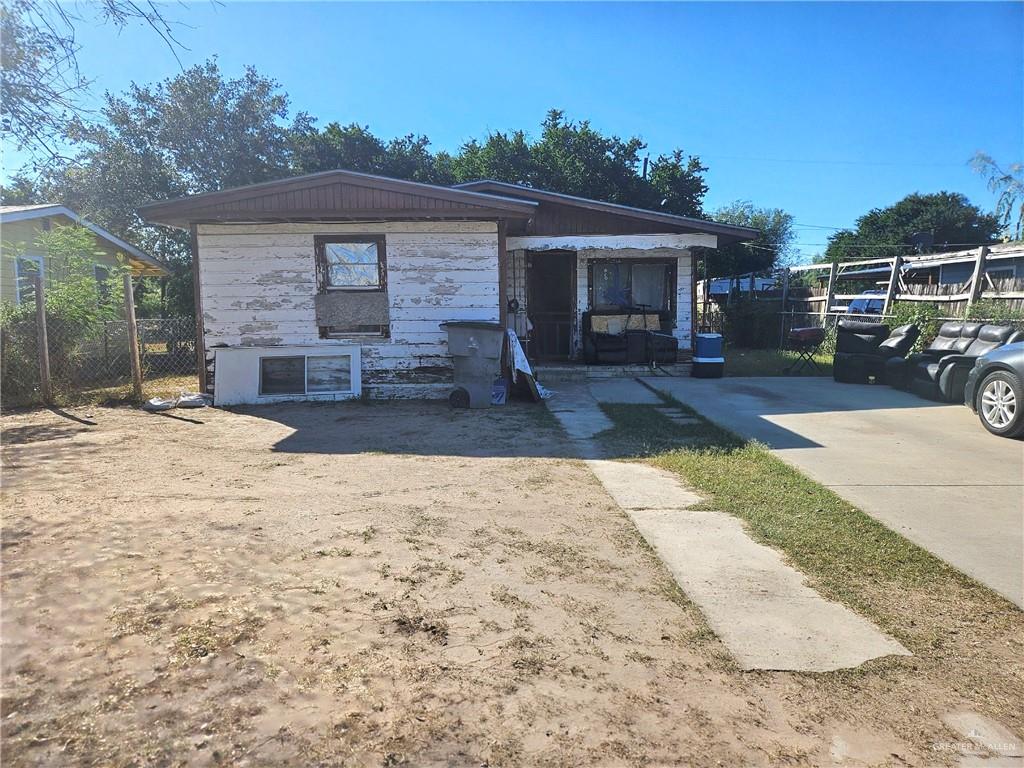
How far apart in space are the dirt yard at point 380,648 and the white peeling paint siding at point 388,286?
483cm

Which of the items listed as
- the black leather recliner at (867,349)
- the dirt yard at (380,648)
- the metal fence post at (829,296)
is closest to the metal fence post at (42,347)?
the dirt yard at (380,648)

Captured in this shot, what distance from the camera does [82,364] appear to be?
1007cm

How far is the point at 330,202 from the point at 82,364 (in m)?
5.19

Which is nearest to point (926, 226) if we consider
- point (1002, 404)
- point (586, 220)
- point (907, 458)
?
point (586, 220)

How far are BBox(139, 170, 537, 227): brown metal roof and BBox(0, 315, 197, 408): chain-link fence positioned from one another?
6.91 ft

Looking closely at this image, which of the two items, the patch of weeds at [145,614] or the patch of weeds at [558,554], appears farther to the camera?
the patch of weeds at [558,554]

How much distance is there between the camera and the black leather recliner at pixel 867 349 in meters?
10.7

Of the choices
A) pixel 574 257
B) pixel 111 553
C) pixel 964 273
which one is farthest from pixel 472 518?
pixel 964 273

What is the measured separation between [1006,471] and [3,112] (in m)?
11.0

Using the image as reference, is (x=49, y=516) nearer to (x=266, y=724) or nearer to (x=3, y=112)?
(x=266, y=724)

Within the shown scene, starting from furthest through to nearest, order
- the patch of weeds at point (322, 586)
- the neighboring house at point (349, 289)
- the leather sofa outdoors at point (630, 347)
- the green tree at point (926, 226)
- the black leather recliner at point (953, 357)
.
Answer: the green tree at point (926, 226) < the leather sofa outdoors at point (630, 347) < the neighboring house at point (349, 289) < the black leather recliner at point (953, 357) < the patch of weeds at point (322, 586)

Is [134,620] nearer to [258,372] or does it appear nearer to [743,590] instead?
[743,590]

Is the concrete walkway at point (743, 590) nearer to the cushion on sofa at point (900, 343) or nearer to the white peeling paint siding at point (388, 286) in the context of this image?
the white peeling paint siding at point (388, 286)

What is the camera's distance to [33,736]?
1948mm
